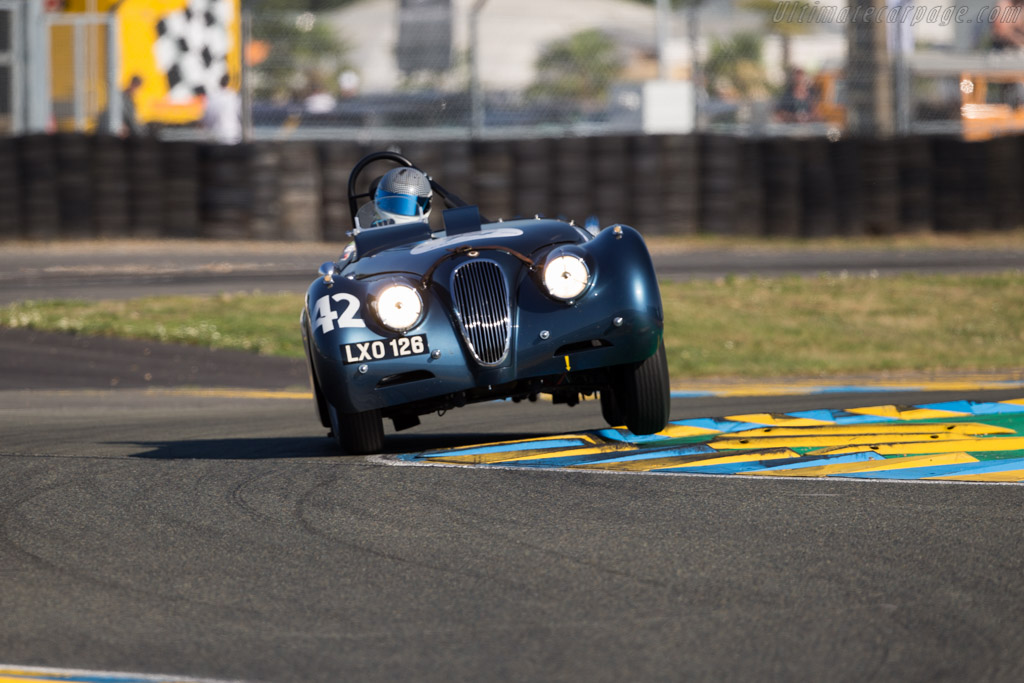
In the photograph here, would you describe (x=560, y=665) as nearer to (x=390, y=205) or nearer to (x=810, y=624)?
(x=810, y=624)

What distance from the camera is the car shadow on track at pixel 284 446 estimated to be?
6.25 meters

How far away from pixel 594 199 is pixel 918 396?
8.84 meters

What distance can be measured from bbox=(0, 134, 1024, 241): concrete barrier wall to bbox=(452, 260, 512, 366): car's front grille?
37.4 ft

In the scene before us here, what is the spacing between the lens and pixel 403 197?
23.6 feet

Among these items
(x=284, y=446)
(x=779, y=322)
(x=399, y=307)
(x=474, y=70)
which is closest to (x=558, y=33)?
(x=474, y=70)

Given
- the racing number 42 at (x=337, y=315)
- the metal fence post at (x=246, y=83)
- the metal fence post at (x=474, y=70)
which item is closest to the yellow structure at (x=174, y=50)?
the metal fence post at (x=246, y=83)

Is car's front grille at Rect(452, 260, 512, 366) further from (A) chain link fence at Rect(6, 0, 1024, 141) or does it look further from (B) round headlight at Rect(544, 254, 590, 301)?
(A) chain link fence at Rect(6, 0, 1024, 141)

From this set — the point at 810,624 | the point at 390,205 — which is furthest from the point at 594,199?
the point at 810,624

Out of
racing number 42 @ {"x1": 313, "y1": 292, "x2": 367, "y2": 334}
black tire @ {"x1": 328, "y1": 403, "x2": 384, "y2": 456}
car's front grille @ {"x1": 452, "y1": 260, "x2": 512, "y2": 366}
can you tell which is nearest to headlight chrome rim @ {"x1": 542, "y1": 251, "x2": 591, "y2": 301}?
car's front grille @ {"x1": 452, "y1": 260, "x2": 512, "y2": 366}

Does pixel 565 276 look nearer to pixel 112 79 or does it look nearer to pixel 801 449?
pixel 801 449

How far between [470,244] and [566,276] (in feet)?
1.61

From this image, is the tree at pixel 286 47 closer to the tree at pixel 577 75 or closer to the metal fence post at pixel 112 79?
the metal fence post at pixel 112 79

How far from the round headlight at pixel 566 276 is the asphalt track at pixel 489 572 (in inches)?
31.2

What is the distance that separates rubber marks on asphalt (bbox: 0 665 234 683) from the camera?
122 inches
